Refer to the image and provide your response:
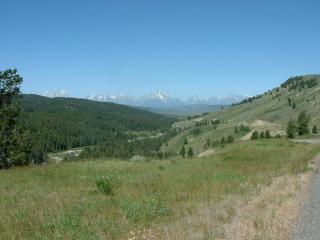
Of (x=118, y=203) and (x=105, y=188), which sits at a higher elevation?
(x=105, y=188)

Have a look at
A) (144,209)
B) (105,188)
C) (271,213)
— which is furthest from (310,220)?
(105,188)

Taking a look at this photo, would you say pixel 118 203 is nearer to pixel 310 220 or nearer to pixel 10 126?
pixel 310 220

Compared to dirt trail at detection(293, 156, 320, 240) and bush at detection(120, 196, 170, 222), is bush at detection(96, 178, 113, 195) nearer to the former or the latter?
bush at detection(120, 196, 170, 222)

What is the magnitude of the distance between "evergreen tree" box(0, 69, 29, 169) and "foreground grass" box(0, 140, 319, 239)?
33869 mm

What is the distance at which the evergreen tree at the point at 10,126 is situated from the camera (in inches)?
2206

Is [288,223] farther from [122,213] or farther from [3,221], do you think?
[3,221]

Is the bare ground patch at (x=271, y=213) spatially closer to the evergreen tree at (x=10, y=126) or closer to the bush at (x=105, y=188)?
the bush at (x=105, y=188)

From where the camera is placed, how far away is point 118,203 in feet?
49.0

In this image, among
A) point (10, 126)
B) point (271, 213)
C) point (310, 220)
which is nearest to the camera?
point (310, 220)

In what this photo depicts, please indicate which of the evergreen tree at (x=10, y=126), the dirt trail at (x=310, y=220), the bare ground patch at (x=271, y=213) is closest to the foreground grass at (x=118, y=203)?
the bare ground patch at (x=271, y=213)

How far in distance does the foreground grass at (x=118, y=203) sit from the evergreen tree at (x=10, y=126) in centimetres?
3387

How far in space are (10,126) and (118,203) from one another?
4692cm

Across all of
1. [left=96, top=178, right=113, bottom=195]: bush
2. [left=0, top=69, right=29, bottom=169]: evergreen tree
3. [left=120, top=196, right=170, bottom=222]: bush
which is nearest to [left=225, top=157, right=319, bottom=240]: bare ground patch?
[left=120, top=196, right=170, bottom=222]: bush

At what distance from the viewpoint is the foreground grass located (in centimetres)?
1148
